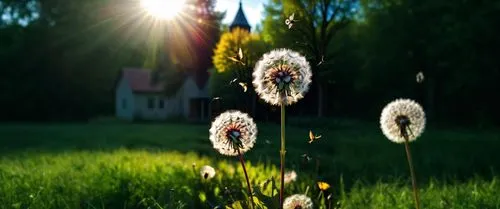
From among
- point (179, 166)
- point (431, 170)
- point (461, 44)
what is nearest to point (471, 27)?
point (461, 44)

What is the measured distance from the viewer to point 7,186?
5.85 m

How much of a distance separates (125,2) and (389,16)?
1963 centimetres

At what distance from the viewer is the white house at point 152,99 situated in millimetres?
39531

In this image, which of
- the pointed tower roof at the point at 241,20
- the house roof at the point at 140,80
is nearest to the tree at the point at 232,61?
the pointed tower roof at the point at 241,20

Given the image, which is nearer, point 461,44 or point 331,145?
point 331,145

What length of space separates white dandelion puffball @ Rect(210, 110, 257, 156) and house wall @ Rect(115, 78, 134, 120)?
43695 mm

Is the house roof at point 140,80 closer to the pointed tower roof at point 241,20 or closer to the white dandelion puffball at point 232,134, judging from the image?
the pointed tower roof at point 241,20

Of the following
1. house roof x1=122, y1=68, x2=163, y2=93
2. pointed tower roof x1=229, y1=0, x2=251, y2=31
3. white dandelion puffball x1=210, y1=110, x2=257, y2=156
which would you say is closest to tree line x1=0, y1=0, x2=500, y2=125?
house roof x1=122, y1=68, x2=163, y2=93

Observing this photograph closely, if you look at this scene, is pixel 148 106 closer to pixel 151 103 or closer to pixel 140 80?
pixel 151 103

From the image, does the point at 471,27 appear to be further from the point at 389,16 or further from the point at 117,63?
the point at 117,63

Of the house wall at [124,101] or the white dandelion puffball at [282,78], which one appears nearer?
the white dandelion puffball at [282,78]

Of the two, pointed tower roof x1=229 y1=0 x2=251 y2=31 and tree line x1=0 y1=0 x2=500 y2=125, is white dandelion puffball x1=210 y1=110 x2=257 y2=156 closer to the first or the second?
pointed tower roof x1=229 y1=0 x2=251 y2=31

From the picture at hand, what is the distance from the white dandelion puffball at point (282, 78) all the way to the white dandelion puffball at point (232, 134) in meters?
0.29

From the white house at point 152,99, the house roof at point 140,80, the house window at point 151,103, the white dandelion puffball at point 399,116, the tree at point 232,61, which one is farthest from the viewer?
the house window at point 151,103
